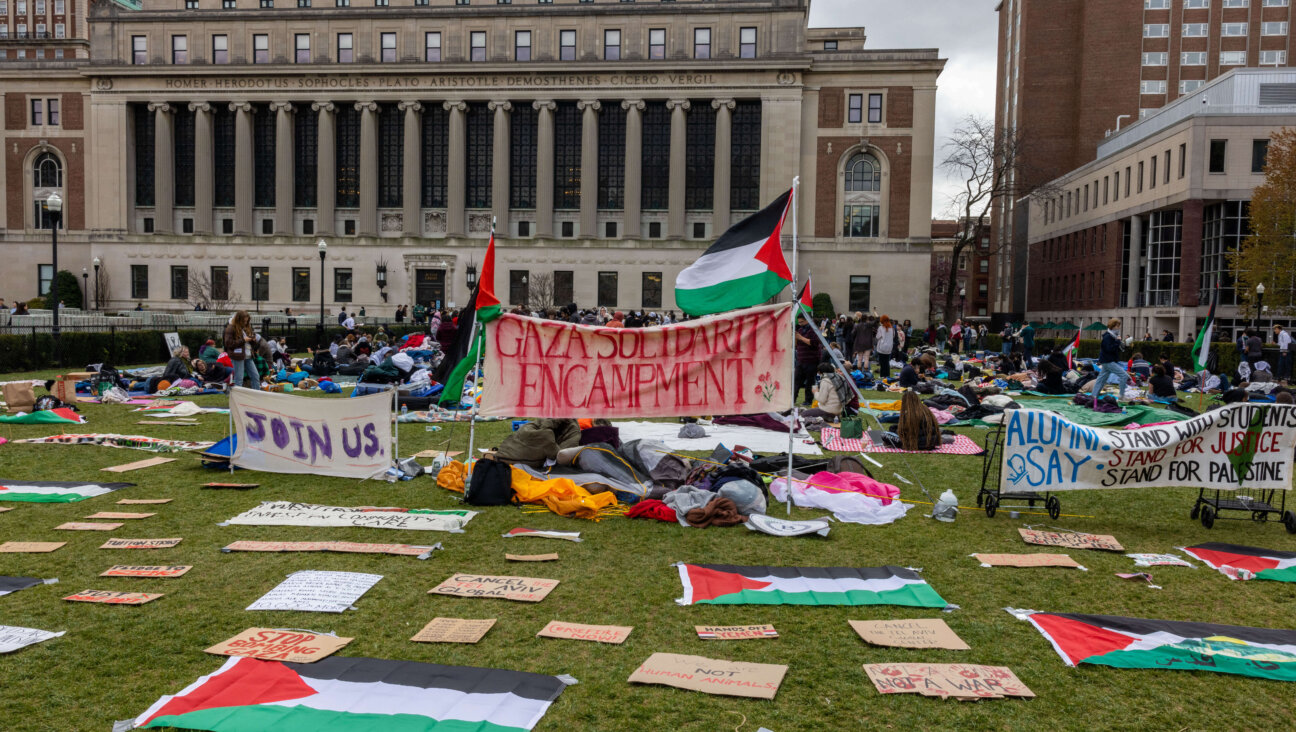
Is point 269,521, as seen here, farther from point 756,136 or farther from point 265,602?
point 756,136

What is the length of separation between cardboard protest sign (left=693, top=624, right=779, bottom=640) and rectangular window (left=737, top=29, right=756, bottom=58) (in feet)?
203

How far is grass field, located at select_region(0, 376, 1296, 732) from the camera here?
195 inches

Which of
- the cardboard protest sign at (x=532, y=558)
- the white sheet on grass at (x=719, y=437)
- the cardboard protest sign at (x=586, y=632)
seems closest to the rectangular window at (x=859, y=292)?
the white sheet on grass at (x=719, y=437)

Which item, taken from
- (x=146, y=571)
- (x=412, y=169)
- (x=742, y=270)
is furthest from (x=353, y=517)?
(x=412, y=169)

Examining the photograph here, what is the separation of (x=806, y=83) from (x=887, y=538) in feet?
194

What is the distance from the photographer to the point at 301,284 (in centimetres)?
6575

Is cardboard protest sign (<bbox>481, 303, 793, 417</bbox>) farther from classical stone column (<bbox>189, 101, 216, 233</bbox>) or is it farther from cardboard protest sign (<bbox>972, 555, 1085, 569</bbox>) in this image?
classical stone column (<bbox>189, 101, 216, 233</bbox>)

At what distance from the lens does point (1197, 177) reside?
51.0 m

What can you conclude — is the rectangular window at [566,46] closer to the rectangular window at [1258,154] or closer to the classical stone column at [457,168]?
the classical stone column at [457,168]

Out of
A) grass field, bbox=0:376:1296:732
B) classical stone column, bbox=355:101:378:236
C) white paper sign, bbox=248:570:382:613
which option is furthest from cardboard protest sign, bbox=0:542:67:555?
classical stone column, bbox=355:101:378:236

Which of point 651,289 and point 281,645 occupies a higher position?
point 651,289

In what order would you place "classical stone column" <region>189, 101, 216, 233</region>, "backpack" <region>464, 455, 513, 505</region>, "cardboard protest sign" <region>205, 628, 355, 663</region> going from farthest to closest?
1. "classical stone column" <region>189, 101, 216, 233</region>
2. "backpack" <region>464, 455, 513, 505</region>
3. "cardboard protest sign" <region>205, 628, 355, 663</region>

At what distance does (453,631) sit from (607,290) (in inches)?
2330

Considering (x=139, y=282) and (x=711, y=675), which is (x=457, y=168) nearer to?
(x=139, y=282)
